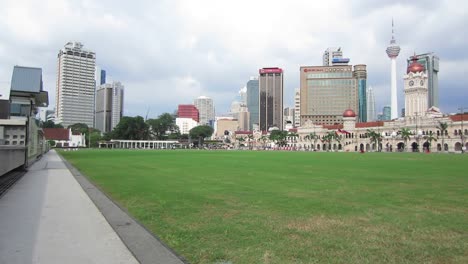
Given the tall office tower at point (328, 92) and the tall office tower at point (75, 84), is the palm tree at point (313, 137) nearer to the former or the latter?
the tall office tower at point (328, 92)

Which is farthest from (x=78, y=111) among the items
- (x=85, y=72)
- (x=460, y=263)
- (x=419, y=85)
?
(x=460, y=263)

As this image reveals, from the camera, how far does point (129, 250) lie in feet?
18.4

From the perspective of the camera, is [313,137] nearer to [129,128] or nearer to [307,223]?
[129,128]

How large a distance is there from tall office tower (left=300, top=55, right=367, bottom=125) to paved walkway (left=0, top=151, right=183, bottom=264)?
617 ft

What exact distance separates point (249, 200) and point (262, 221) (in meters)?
2.94

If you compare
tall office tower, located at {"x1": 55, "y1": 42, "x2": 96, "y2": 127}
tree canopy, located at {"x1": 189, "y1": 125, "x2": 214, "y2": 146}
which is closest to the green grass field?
tree canopy, located at {"x1": 189, "y1": 125, "x2": 214, "y2": 146}

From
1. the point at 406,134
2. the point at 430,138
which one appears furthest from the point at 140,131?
the point at 430,138

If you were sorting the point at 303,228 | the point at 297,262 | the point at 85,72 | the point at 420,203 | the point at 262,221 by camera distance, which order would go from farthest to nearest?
the point at 85,72 → the point at 420,203 → the point at 262,221 → the point at 303,228 → the point at 297,262

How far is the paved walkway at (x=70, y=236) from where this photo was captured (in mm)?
5281

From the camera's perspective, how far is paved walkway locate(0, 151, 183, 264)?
208 inches

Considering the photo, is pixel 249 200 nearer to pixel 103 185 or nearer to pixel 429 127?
pixel 103 185

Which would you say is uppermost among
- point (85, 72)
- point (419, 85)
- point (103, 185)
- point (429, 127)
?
point (85, 72)

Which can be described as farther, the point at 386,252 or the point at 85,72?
the point at 85,72

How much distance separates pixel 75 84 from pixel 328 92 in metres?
135
